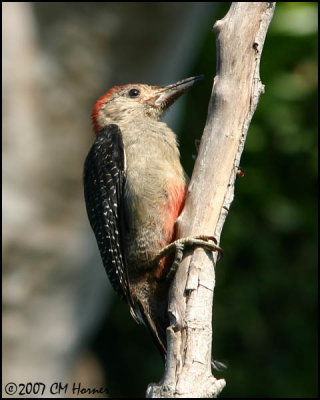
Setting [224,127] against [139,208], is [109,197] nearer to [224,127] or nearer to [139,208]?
[139,208]

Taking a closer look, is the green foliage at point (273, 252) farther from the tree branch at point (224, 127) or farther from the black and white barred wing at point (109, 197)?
the tree branch at point (224, 127)

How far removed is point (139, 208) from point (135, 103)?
3.92 feet

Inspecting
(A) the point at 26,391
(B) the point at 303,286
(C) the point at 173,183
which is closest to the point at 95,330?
(A) the point at 26,391

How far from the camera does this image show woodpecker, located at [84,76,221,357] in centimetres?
441

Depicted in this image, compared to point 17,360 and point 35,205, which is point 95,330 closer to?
point 17,360

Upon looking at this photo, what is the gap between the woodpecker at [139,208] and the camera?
4.41m

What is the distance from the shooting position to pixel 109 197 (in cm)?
467

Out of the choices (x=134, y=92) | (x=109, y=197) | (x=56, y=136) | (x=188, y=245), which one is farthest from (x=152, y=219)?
(x=56, y=136)

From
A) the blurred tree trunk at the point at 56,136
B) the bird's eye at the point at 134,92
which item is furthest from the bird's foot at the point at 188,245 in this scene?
the blurred tree trunk at the point at 56,136

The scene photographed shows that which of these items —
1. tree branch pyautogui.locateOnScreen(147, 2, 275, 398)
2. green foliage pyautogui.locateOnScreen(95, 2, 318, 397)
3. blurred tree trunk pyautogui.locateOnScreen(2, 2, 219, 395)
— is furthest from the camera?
green foliage pyautogui.locateOnScreen(95, 2, 318, 397)

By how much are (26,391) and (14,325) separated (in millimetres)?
675

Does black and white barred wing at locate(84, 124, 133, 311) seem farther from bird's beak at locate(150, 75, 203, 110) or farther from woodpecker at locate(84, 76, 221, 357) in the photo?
bird's beak at locate(150, 75, 203, 110)

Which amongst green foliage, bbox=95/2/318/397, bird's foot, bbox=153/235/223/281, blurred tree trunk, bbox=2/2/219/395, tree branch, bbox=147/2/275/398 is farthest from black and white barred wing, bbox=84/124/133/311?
green foliage, bbox=95/2/318/397

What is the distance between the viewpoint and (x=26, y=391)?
22.9 feet
